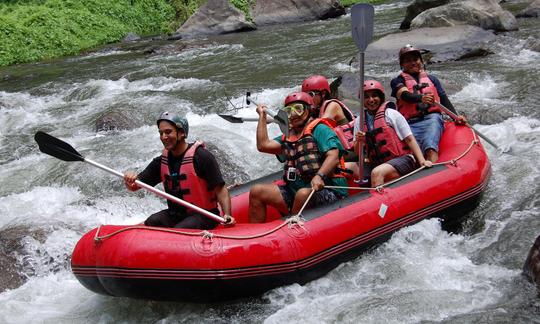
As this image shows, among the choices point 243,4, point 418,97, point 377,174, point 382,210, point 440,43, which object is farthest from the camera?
point 243,4

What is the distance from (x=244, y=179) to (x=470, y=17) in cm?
744

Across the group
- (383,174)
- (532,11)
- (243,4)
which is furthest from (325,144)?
(243,4)

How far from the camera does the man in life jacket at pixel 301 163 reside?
169 inches

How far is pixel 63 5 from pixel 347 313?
18394 mm

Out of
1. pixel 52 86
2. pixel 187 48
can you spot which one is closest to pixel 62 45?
pixel 187 48

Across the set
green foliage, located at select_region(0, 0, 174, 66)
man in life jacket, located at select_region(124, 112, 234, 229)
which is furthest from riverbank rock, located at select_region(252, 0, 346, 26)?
man in life jacket, located at select_region(124, 112, 234, 229)

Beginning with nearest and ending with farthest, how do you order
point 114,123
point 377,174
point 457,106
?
point 377,174
point 457,106
point 114,123

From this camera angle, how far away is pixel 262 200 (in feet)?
14.5

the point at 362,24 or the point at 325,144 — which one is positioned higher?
the point at 362,24

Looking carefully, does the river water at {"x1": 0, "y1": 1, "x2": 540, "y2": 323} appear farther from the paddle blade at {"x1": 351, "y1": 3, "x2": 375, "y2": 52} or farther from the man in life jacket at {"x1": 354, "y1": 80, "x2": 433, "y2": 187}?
the paddle blade at {"x1": 351, "y1": 3, "x2": 375, "y2": 52}

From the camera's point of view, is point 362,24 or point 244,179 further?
point 244,179

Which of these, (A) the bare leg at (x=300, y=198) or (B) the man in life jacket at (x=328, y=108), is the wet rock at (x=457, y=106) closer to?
(B) the man in life jacket at (x=328, y=108)

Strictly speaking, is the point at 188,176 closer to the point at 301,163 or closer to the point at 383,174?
the point at 301,163

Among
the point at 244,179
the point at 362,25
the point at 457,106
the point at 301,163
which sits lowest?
the point at 244,179
